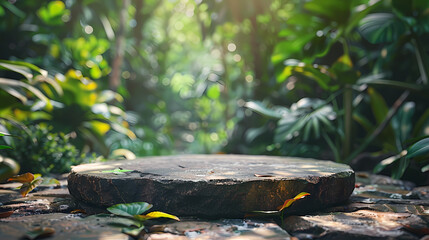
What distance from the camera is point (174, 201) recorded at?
4.37 ft

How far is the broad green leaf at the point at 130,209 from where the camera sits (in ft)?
4.03

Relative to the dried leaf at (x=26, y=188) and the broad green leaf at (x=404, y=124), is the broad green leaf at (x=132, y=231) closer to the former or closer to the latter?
the dried leaf at (x=26, y=188)

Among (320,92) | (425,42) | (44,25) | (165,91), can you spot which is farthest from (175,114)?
(425,42)

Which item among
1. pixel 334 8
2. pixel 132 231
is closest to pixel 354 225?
pixel 132 231

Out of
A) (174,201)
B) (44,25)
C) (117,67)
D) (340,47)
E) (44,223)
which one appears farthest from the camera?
(44,25)

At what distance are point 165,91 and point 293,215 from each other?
7.47 metres

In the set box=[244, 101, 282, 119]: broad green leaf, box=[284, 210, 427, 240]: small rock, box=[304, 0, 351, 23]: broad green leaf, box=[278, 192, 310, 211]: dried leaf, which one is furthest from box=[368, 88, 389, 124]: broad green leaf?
box=[278, 192, 310, 211]: dried leaf

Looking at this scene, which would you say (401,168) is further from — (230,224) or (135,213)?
(135,213)

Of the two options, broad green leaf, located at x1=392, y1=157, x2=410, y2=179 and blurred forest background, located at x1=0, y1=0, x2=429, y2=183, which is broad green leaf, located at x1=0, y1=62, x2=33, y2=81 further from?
broad green leaf, located at x1=392, y1=157, x2=410, y2=179

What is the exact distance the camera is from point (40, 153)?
8.20 feet

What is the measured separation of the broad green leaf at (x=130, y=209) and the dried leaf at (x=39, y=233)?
22cm

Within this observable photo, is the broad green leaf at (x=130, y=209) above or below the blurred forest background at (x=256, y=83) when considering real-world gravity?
below

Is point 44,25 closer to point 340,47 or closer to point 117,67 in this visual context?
point 117,67

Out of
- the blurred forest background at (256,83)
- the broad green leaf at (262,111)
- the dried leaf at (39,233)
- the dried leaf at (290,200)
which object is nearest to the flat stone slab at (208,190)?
the dried leaf at (290,200)
